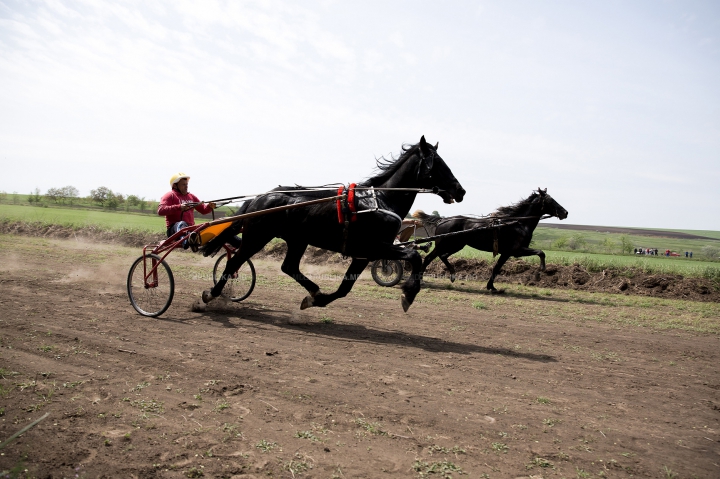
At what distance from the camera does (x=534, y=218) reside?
527 inches

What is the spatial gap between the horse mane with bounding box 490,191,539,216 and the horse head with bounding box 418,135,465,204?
6.65m

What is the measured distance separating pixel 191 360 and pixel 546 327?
19.1 ft

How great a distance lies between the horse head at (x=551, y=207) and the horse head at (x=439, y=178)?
263 inches

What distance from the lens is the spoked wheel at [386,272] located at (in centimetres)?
1317

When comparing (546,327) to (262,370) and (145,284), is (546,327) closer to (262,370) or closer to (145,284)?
(262,370)

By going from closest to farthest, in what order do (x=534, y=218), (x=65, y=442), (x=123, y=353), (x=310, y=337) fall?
(x=65, y=442), (x=123, y=353), (x=310, y=337), (x=534, y=218)

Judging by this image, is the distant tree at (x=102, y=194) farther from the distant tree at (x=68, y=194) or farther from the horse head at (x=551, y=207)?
the horse head at (x=551, y=207)

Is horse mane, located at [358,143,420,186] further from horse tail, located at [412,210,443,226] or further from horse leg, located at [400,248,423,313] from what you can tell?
horse tail, located at [412,210,443,226]

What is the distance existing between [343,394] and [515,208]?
1070 cm

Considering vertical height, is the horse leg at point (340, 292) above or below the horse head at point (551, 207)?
below

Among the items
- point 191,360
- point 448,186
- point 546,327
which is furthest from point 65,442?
point 546,327

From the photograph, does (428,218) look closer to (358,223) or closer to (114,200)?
(358,223)

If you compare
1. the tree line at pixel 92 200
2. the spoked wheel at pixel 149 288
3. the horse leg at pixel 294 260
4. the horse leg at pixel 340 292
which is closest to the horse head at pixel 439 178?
the horse leg at pixel 340 292

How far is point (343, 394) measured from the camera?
473cm
